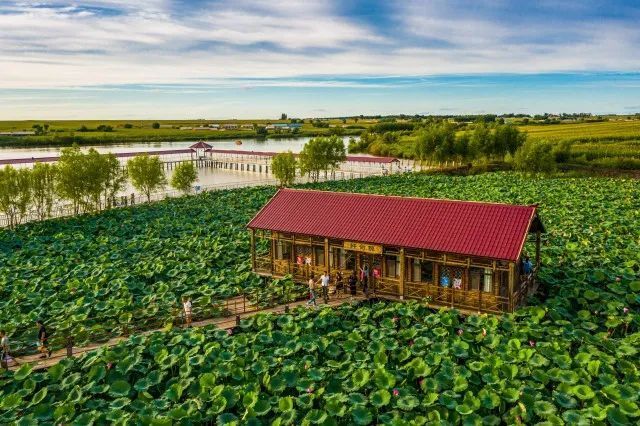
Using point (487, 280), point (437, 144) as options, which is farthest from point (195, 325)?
point (437, 144)

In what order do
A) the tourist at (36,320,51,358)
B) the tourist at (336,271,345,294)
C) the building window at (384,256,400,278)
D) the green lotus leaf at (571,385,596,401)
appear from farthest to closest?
the tourist at (336,271,345,294) → the building window at (384,256,400,278) → the tourist at (36,320,51,358) → the green lotus leaf at (571,385,596,401)

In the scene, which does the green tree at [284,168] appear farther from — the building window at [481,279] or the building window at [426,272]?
the building window at [481,279]

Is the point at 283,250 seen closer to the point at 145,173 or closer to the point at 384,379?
the point at 384,379

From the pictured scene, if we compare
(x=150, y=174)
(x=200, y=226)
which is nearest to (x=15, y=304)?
(x=200, y=226)

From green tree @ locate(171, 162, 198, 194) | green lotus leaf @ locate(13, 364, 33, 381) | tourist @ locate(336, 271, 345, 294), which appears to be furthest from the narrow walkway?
green tree @ locate(171, 162, 198, 194)

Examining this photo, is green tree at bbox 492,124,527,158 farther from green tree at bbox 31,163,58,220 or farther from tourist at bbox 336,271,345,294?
tourist at bbox 336,271,345,294

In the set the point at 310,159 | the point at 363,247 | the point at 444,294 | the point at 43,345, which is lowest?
the point at 43,345

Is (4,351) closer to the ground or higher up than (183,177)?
closer to the ground
